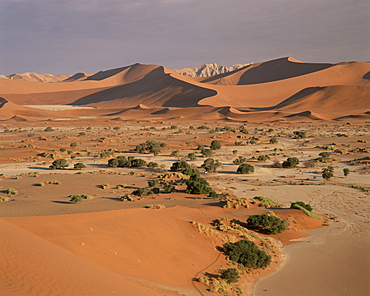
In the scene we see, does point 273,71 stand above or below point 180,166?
above

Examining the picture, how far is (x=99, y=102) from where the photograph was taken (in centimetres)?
13662

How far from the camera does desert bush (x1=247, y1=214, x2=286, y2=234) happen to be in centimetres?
1298

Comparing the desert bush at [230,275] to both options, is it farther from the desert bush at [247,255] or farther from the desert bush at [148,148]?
the desert bush at [148,148]

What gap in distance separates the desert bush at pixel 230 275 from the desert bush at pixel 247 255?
1.08 m

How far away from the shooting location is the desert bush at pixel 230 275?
8.94 m

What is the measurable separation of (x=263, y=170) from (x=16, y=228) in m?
19.1

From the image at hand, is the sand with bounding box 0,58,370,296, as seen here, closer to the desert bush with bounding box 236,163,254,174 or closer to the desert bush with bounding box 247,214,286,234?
the desert bush with bounding box 247,214,286,234

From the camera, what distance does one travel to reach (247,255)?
10281 mm

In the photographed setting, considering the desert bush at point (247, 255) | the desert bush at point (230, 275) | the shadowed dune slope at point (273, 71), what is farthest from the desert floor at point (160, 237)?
the shadowed dune slope at point (273, 71)

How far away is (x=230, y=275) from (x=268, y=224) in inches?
174

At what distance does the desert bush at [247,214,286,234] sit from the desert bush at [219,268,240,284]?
13.3ft

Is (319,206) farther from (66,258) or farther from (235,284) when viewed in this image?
(66,258)

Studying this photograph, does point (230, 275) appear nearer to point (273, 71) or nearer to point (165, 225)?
point (165, 225)

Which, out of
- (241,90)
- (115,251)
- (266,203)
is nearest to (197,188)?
(266,203)
